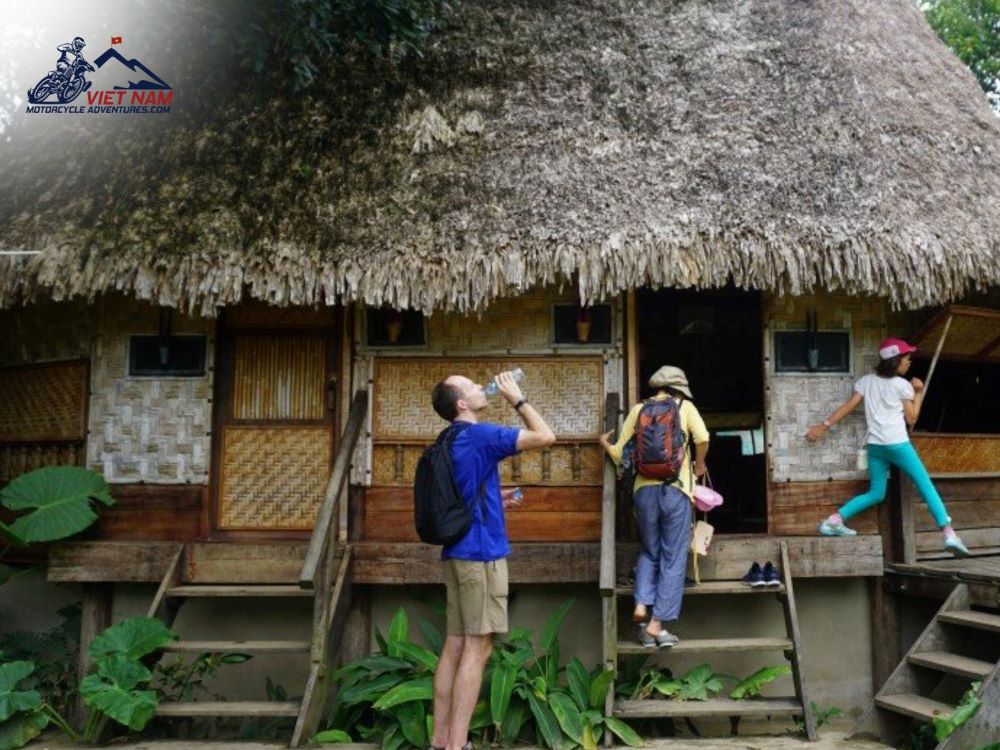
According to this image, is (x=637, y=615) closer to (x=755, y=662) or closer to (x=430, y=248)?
(x=755, y=662)

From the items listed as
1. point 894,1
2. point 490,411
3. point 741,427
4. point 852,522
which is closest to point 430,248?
point 490,411

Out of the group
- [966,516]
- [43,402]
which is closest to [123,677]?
[43,402]

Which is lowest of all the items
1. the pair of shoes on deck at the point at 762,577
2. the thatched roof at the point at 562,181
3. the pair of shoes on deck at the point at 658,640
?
the pair of shoes on deck at the point at 658,640

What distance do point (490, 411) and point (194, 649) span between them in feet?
7.37

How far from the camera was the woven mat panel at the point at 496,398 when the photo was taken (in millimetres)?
5918

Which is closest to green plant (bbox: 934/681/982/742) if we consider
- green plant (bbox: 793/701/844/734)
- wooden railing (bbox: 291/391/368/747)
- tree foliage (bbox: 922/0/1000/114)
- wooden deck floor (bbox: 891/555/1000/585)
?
wooden deck floor (bbox: 891/555/1000/585)

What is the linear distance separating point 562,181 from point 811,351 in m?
1.97

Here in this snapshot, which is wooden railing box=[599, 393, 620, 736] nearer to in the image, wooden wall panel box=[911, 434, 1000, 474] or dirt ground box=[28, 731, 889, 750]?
dirt ground box=[28, 731, 889, 750]

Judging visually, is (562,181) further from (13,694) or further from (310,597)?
(13,694)

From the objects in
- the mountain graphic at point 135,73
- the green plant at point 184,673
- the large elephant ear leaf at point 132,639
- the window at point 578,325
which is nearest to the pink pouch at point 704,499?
the window at point 578,325

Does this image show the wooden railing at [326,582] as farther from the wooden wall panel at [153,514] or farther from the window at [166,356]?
the window at [166,356]

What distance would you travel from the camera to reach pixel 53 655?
593cm

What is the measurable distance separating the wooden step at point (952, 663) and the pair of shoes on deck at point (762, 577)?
81cm

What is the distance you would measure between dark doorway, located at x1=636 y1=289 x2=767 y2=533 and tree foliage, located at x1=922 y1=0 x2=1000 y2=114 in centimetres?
591
